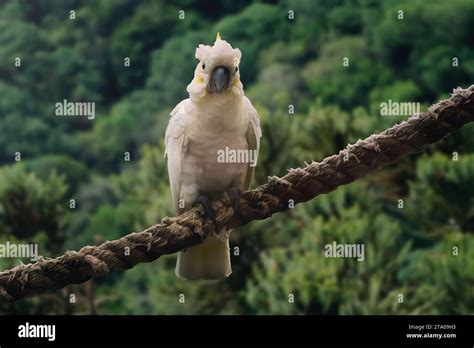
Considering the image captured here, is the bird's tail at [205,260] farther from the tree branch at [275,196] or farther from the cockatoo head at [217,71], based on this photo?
the cockatoo head at [217,71]

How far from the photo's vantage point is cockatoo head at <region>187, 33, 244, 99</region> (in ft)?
10.7

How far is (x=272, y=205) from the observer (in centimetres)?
320

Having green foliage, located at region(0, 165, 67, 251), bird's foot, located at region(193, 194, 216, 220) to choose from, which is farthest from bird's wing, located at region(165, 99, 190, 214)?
green foliage, located at region(0, 165, 67, 251)

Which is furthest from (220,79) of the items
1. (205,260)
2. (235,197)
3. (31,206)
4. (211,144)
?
(31,206)

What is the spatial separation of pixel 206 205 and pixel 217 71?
24.6 inches

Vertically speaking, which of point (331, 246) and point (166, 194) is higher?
point (166, 194)

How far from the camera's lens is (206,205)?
3447 mm

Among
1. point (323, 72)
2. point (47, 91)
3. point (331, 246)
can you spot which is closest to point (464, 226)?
point (331, 246)

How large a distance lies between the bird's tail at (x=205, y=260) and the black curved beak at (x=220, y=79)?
78cm

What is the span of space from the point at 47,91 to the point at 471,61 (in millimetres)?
2844

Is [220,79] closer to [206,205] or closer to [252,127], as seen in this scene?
[252,127]

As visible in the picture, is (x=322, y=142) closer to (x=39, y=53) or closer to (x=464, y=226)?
(x=464, y=226)

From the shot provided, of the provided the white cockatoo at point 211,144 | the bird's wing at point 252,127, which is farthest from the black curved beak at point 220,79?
the bird's wing at point 252,127

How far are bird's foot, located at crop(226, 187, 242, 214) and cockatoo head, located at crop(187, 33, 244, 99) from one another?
1.45 feet
